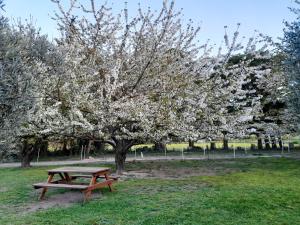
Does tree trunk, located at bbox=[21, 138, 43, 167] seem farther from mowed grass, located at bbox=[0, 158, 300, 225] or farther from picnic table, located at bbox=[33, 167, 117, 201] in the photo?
picnic table, located at bbox=[33, 167, 117, 201]

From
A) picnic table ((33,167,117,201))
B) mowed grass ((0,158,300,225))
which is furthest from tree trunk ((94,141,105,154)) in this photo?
picnic table ((33,167,117,201))

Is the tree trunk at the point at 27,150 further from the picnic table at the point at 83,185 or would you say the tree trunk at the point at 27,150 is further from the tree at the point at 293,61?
→ the tree at the point at 293,61

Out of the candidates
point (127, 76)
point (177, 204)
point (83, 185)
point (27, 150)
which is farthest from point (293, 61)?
point (27, 150)

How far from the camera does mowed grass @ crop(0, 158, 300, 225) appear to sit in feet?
22.5

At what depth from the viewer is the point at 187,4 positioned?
14.1m

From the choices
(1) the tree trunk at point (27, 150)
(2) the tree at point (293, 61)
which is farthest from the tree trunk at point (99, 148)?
(2) the tree at point (293, 61)

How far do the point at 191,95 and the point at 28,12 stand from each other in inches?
244

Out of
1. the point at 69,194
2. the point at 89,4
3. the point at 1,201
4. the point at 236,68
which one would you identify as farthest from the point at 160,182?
the point at 89,4

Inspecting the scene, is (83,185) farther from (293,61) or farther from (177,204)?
(293,61)

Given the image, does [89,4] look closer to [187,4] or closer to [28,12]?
[28,12]

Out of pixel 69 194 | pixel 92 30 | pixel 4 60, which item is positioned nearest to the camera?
pixel 4 60

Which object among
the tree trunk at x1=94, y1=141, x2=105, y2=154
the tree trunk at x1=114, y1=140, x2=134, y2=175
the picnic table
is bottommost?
the picnic table

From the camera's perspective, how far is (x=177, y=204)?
7977mm

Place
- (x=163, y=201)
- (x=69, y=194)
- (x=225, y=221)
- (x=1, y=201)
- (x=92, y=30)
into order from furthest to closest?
Result: (x=92, y=30), (x=69, y=194), (x=1, y=201), (x=163, y=201), (x=225, y=221)
